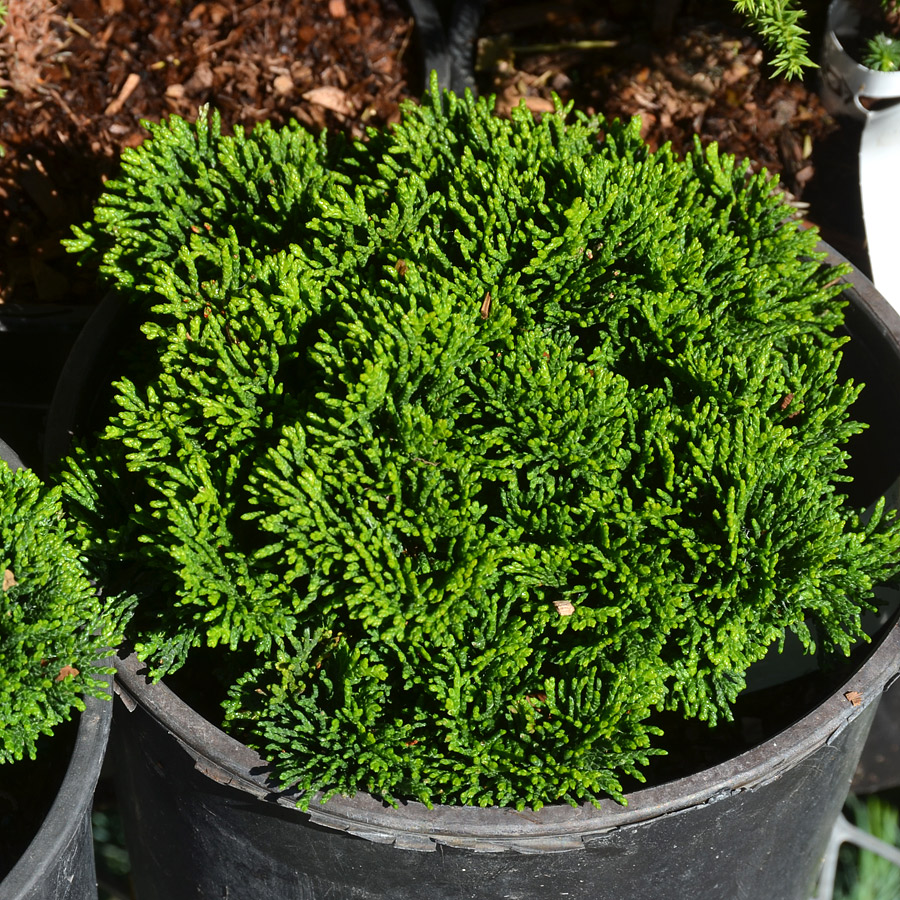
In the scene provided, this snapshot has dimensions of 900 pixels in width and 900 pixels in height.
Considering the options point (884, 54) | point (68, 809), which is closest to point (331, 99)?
point (884, 54)

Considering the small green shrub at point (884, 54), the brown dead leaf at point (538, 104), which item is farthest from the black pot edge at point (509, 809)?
the brown dead leaf at point (538, 104)

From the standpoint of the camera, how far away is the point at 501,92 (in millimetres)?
2869

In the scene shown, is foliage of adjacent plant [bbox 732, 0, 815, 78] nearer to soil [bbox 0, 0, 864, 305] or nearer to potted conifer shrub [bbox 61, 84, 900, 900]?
potted conifer shrub [bbox 61, 84, 900, 900]

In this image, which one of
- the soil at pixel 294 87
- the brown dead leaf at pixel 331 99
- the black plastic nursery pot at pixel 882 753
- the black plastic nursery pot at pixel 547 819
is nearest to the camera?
the black plastic nursery pot at pixel 547 819

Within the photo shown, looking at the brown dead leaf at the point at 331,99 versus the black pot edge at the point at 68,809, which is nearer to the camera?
the black pot edge at the point at 68,809

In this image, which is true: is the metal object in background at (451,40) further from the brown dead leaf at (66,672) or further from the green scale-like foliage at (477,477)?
the brown dead leaf at (66,672)

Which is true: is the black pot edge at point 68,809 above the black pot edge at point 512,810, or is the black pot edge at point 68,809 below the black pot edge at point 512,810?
above

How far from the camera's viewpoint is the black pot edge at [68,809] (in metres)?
1.52

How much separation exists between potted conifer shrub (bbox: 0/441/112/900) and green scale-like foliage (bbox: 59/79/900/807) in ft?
0.31

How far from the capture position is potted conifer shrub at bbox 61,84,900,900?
153cm

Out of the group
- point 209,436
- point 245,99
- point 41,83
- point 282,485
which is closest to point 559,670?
point 282,485

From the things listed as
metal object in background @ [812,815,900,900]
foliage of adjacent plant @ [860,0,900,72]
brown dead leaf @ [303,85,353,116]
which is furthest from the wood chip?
metal object in background @ [812,815,900,900]

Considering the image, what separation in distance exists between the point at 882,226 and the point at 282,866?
1.86 metres

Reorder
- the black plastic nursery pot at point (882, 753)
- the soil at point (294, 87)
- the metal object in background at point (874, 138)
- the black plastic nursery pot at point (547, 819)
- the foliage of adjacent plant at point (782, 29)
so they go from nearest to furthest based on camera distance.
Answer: the black plastic nursery pot at point (547, 819), the foliage of adjacent plant at point (782, 29), the metal object in background at point (874, 138), the soil at point (294, 87), the black plastic nursery pot at point (882, 753)
